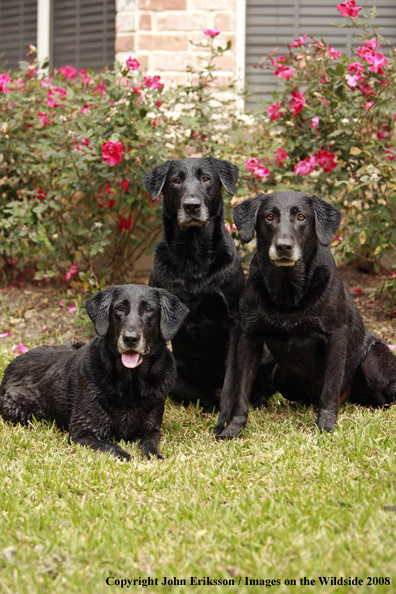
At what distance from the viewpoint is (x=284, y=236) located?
327 centimetres

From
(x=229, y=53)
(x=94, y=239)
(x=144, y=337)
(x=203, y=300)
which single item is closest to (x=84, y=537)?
(x=144, y=337)

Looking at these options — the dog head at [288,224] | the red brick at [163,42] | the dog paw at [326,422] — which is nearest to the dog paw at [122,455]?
the dog paw at [326,422]

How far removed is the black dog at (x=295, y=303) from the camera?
11.2ft

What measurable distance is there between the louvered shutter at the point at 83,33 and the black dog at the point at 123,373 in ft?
16.2

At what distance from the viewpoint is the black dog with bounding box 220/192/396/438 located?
11.2ft

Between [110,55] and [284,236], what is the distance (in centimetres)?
515

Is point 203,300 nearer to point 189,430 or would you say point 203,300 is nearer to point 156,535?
point 189,430

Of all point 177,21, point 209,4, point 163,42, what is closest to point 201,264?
point 163,42

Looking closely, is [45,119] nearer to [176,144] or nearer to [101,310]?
[176,144]

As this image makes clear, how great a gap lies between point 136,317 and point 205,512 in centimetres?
122

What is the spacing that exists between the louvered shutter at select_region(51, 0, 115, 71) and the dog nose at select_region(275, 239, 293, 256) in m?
5.10

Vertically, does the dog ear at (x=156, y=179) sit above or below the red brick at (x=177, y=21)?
below

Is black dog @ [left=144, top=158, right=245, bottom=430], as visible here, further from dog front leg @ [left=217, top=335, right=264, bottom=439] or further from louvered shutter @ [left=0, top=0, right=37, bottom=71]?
louvered shutter @ [left=0, top=0, right=37, bottom=71]

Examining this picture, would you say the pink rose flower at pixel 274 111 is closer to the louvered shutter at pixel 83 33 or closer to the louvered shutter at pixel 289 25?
the louvered shutter at pixel 289 25
